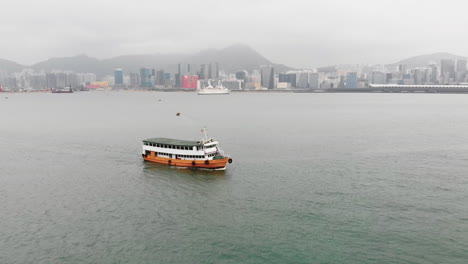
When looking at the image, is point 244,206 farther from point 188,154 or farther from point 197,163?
point 188,154

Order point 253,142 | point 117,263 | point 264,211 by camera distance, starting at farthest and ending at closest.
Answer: point 253,142 < point 264,211 < point 117,263

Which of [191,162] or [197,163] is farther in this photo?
[191,162]

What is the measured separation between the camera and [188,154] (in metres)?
51.5

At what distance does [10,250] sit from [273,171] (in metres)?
31.8

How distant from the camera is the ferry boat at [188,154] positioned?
1976 inches

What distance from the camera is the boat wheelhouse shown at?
50.2 m

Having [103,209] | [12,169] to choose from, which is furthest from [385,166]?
[12,169]

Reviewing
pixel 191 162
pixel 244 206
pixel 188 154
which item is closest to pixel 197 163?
pixel 191 162

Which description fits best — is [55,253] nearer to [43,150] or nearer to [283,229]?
[283,229]

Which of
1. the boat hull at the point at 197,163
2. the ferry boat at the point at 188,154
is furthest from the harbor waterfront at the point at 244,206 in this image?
the ferry boat at the point at 188,154

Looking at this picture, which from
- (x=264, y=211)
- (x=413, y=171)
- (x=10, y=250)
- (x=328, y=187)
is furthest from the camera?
(x=413, y=171)

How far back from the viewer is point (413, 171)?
4903 centimetres

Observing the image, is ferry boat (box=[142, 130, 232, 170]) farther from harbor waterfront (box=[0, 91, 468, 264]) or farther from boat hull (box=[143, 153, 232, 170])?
harbor waterfront (box=[0, 91, 468, 264])

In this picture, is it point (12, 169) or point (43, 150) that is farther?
point (43, 150)
